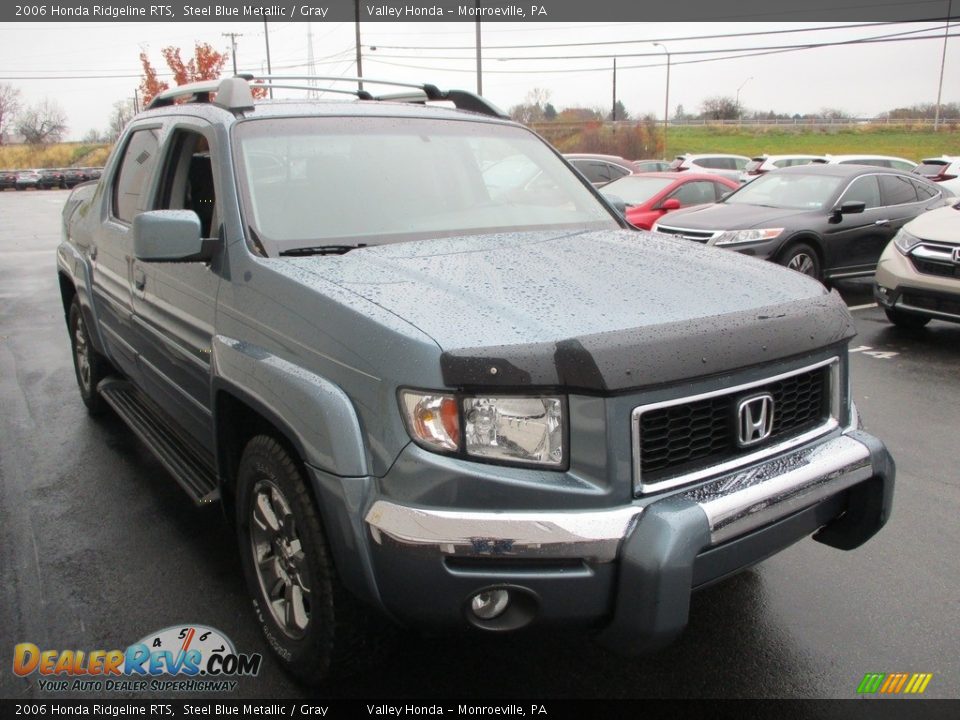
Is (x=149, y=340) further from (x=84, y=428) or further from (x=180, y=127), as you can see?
(x=84, y=428)

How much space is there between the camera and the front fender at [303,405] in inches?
89.6

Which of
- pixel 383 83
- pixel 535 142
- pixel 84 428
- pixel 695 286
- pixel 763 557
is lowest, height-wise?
pixel 84 428

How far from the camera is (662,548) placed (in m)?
2.13

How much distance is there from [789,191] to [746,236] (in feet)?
5.46

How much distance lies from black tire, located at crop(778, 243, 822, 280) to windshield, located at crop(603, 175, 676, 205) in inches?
116

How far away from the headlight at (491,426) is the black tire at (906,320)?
687cm

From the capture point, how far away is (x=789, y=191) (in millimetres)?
10578

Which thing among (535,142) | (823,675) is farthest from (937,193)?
(823,675)

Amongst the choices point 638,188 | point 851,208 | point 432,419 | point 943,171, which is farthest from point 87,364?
point 943,171

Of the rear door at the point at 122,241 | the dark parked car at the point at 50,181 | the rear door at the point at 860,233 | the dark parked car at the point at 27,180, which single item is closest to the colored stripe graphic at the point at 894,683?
the rear door at the point at 122,241

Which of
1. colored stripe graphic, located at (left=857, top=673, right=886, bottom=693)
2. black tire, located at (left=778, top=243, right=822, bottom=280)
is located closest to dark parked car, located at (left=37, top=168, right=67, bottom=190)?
black tire, located at (left=778, top=243, right=822, bottom=280)

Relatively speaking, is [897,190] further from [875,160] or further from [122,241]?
[875,160]

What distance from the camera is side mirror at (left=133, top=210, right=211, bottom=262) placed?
9.78ft

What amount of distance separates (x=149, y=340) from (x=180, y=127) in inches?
39.6
